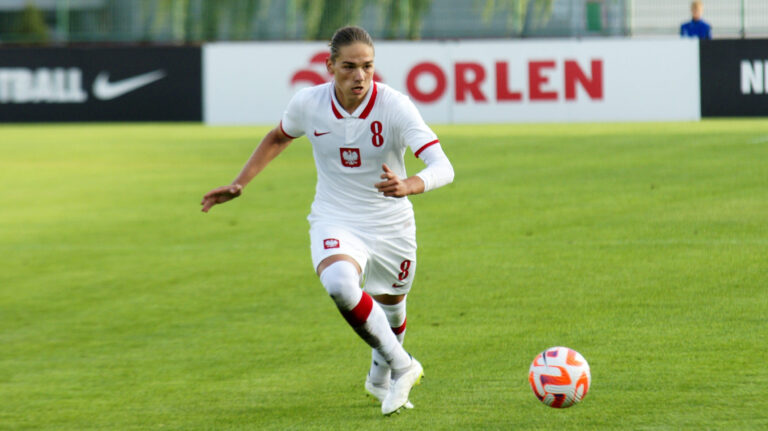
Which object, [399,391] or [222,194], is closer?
[399,391]

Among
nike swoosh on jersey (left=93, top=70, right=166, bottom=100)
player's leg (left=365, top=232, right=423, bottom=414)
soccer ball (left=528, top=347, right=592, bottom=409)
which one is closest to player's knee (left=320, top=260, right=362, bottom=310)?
player's leg (left=365, top=232, right=423, bottom=414)

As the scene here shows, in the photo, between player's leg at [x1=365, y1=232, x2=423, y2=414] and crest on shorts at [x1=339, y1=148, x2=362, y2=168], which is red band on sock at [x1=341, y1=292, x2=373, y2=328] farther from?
crest on shorts at [x1=339, y1=148, x2=362, y2=168]

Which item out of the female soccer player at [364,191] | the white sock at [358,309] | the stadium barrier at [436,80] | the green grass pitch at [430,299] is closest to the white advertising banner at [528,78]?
the stadium barrier at [436,80]

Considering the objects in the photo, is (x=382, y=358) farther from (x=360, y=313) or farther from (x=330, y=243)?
(x=330, y=243)

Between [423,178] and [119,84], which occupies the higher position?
[119,84]

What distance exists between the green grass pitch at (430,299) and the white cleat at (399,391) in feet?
0.22

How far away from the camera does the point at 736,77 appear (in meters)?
24.0

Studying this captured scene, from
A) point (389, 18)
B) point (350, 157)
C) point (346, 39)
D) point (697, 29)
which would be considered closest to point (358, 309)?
point (350, 157)

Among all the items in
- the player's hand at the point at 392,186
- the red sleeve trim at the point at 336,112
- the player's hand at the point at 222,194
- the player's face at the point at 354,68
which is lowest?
the player's hand at the point at 222,194

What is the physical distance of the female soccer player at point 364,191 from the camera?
6.19 meters

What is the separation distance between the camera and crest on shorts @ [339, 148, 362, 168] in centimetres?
645

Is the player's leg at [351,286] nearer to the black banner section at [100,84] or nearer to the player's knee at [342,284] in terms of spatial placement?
the player's knee at [342,284]

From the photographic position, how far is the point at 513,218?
521 inches

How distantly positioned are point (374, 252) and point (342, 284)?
0.48 meters
